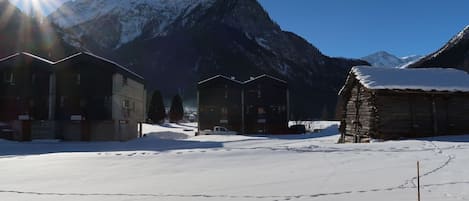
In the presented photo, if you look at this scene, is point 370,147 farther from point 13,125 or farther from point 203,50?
point 203,50

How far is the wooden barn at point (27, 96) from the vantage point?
1785 inches

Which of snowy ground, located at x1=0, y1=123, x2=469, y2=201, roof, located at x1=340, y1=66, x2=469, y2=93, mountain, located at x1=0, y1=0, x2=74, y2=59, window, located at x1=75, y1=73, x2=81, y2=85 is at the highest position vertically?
mountain, located at x1=0, y1=0, x2=74, y2=59

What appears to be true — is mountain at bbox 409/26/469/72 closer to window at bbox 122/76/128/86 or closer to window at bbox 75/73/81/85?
window at bbox 122/76/128/86

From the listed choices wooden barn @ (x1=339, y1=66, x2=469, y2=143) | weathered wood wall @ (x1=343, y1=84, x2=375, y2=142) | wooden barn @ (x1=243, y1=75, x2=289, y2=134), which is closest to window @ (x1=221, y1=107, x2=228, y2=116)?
wooden barn @ (x1=243, y1=75, x2=289, y2=134)

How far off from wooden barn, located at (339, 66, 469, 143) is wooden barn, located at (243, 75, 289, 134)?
30.8m

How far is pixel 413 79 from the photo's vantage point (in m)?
31.5

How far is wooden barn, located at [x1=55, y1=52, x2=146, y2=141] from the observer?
45312 millimetres

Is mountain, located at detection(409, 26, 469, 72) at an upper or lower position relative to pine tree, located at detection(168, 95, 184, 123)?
upper

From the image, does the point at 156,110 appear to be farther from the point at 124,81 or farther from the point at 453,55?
the point at 453,55

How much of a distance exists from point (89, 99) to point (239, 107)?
2253cm

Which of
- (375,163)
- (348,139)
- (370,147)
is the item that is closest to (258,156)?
(375,163)

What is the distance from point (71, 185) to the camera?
40.7ft

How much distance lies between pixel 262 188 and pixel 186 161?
6.65 metres

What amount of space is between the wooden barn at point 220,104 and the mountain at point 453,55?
32.4 meters
